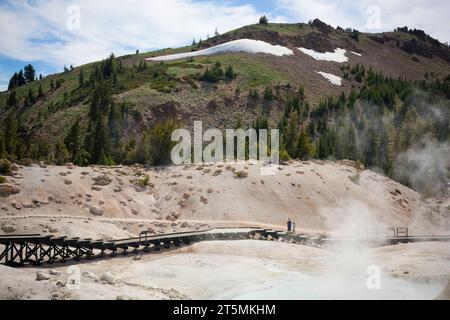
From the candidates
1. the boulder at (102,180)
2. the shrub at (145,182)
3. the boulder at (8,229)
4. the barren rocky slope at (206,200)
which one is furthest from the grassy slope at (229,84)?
the boulder at (8,229)

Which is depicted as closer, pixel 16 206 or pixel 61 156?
pixel 16 206

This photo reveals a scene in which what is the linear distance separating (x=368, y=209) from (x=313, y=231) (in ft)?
33.5

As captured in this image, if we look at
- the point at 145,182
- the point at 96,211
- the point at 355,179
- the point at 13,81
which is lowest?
the point at 96,211

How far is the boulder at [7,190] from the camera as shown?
1426 inches

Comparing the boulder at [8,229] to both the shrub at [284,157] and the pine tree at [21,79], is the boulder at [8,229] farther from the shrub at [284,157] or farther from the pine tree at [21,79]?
the pine tree at [21,79]

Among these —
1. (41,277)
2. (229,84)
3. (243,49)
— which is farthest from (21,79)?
(41,277)

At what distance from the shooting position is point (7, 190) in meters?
36.4

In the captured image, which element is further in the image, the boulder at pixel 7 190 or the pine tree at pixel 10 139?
the pine tree at pixel 10 139

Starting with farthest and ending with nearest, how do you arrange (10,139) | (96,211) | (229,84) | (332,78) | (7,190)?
(332,78) < (229,84) < (10,139) < (96,211) < (7,190)

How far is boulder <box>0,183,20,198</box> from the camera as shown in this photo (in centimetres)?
3622

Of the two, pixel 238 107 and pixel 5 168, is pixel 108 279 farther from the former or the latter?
pixel 238 107

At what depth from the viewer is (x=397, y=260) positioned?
28234 millimetres
